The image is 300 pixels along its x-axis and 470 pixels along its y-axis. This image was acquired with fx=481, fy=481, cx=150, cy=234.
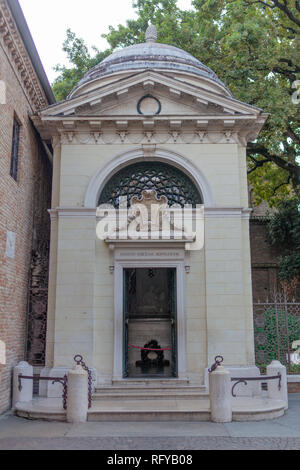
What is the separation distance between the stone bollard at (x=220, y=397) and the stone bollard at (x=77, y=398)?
2504 millimetres

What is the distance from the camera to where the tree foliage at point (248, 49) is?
1736cm

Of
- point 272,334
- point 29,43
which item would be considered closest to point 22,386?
point 272,334

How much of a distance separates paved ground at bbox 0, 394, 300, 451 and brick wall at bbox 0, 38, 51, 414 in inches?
74.2

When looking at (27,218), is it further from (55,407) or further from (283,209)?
(283,209)

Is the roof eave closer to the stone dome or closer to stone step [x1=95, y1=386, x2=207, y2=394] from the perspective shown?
the stone dome

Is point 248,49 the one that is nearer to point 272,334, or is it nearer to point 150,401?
point 272,334

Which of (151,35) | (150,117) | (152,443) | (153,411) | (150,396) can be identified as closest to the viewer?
(152,443)

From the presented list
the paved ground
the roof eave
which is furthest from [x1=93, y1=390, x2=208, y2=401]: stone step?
the roof eave

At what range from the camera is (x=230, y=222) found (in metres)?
12.4

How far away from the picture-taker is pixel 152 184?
13164 millimetres

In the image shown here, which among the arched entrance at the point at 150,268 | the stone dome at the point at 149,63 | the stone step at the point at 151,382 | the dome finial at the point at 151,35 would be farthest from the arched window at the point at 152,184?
the dome finial at the point at 151,35

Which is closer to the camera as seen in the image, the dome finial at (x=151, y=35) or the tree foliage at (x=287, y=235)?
the dome finial at (x=151, y=35)

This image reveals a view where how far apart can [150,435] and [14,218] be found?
19.6 ft

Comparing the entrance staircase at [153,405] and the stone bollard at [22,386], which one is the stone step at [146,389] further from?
the stone bollard at [22,386]
